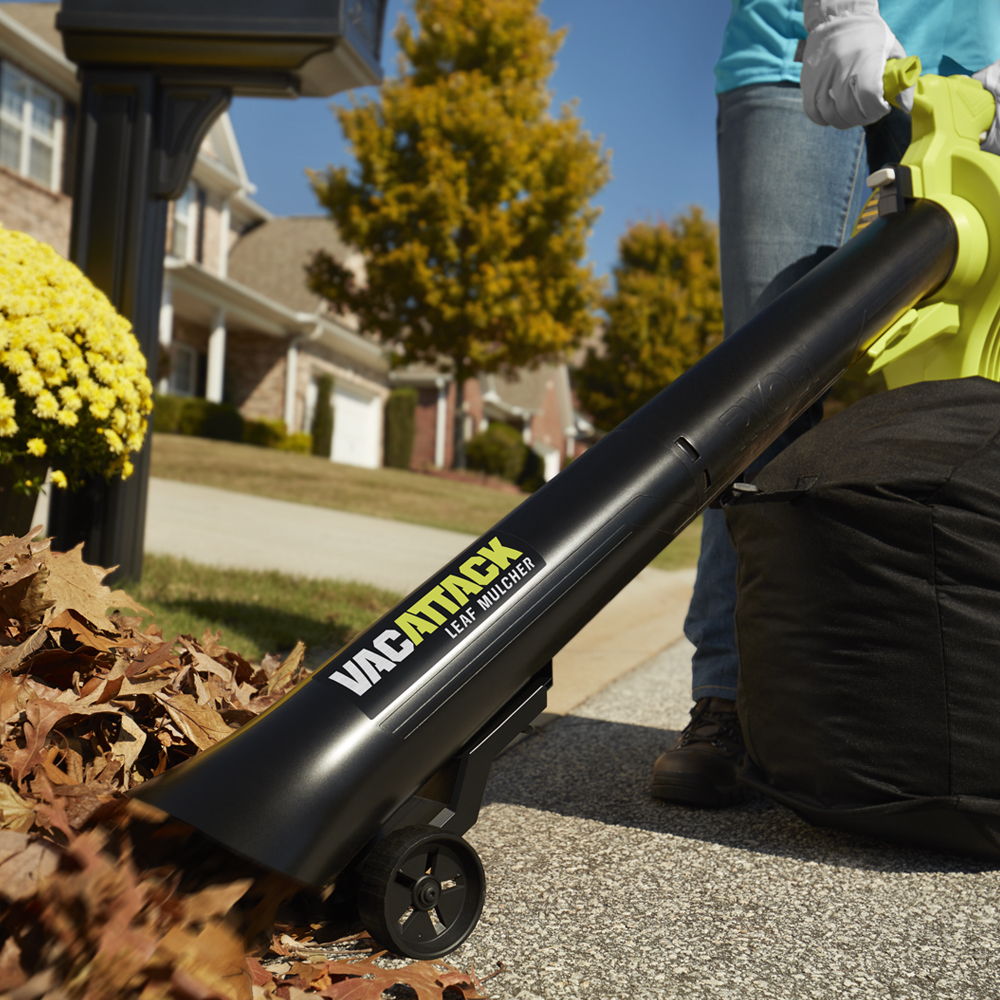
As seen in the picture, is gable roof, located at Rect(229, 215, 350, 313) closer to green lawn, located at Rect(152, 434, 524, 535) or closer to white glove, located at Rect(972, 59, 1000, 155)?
green lawn, located at Rect(152, 434, 524, 535)

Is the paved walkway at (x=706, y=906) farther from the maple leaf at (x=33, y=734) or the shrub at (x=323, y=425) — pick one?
the shrub at (x=323, y=425)

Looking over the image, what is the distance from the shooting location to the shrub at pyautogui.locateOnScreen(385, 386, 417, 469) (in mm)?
22703

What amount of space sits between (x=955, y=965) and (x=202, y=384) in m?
19.2

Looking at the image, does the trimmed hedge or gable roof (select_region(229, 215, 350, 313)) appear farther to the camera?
gable roof (select_region(229, 215, 350, 313))

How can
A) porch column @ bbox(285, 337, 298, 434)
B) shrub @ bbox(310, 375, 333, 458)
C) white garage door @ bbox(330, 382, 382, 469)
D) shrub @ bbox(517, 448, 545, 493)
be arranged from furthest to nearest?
shrub @ bbox(517, 448, 545, 493)
white garage door @ bbox(330, 382, 382, 469)
shrub @ bbox(310, 375, 333, 458)
porch column @ bbox(285, 337, 298, 434)

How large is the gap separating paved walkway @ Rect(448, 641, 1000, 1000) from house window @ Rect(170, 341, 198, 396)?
57.7ft

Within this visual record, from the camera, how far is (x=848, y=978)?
1.08 m

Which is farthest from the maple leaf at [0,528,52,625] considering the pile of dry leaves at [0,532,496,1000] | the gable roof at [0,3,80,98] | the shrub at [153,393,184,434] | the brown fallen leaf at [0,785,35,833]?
the shrub at [153,393,184,434]

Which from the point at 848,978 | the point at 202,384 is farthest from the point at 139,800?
the point at 202,384

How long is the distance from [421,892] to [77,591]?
723mm

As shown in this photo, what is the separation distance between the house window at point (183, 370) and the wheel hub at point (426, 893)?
18.0 metres

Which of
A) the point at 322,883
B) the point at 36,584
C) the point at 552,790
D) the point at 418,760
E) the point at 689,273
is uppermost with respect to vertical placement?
the point at 689,273

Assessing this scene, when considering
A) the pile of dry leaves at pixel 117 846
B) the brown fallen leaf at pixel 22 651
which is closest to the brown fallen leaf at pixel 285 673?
the pile of dry leaves at pixel 117 846

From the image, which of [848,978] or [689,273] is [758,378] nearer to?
[848,978]
